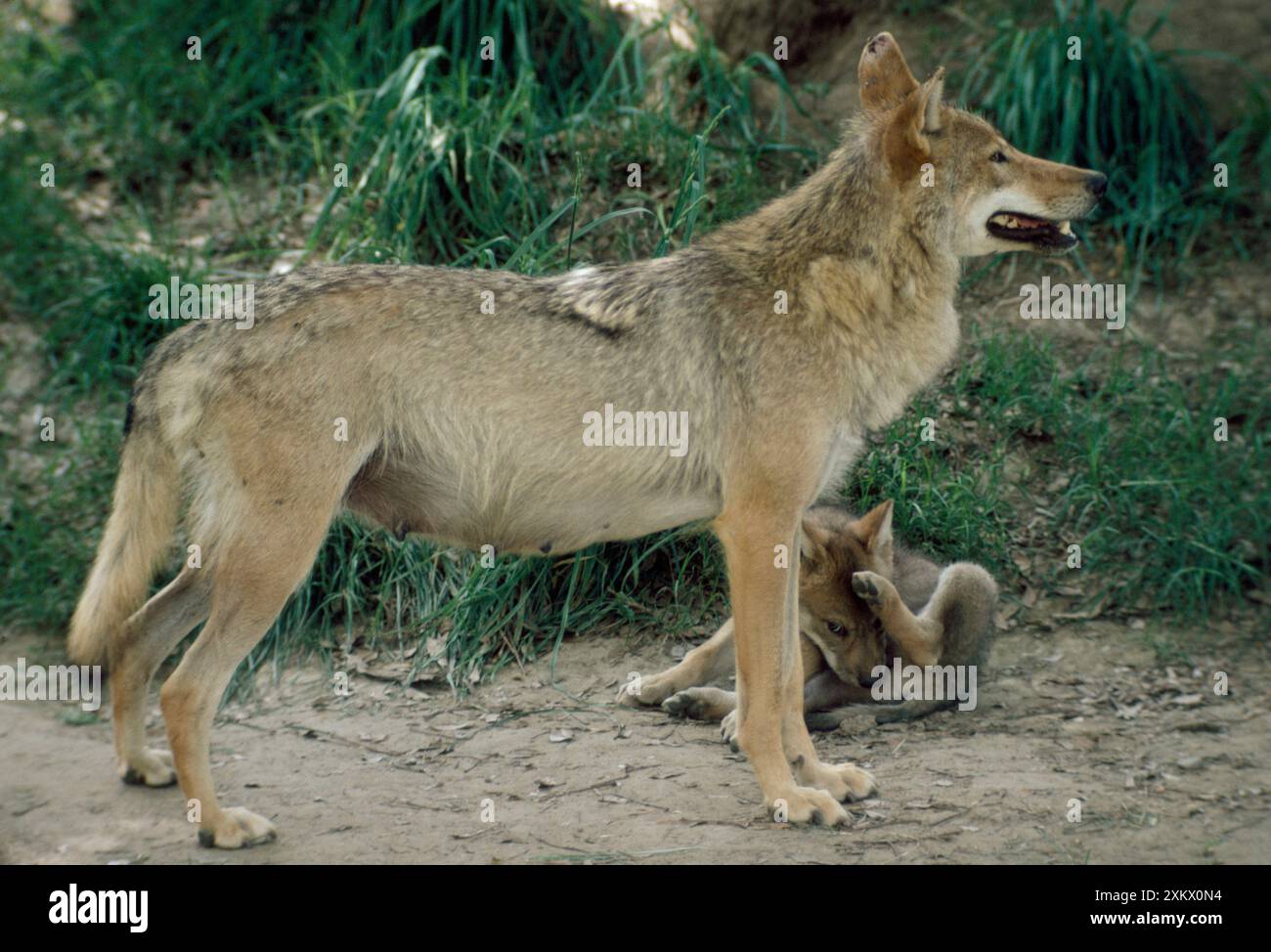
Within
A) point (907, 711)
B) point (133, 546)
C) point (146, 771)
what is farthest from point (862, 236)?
point (146, 771)

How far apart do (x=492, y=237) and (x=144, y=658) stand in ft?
10.5

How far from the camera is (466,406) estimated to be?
14.5ft

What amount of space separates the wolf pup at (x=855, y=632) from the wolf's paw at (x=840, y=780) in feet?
2.37

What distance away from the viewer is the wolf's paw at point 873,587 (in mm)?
5172

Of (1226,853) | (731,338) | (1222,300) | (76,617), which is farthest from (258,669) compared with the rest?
(1222,300)

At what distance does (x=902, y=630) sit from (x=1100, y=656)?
111 cm

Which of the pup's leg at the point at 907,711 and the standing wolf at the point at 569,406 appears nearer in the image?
the standing wolf at the point at 569,406

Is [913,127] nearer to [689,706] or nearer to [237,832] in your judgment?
[689,706]

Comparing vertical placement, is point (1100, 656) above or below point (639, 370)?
below

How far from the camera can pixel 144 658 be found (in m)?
4.62

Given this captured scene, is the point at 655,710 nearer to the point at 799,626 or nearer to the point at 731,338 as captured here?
the point at 799,626

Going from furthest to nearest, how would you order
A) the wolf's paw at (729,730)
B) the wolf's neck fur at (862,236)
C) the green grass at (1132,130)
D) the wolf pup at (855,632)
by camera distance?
1. the green grass at (1132,130)
2. the wolf pup at (855,632)
3. the wolf's paw at (729,730)
4. the wolf's neck fur at (862,236)

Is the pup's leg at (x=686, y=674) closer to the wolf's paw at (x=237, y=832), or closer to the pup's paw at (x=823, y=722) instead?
the pup's paw at (x=823, y=722)

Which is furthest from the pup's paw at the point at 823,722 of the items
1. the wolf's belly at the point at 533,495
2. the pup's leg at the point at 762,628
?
the wolf's belly at the point at 533,495
